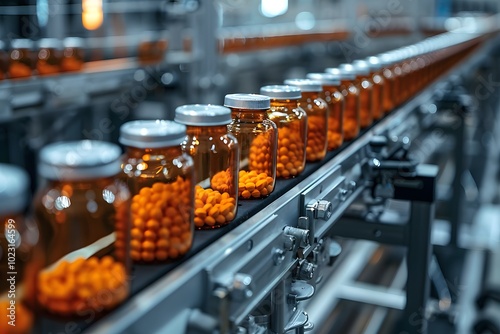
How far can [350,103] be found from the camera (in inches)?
49.3

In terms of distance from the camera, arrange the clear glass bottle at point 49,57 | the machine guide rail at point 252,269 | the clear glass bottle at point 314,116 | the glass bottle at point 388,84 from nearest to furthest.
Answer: the machine guide rail at point 252,269 < the clear glass bottle at point 314,116 < the glass bottle at point 388,84 < the clear glass bottle at point 49,57

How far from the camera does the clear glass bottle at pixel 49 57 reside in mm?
2266

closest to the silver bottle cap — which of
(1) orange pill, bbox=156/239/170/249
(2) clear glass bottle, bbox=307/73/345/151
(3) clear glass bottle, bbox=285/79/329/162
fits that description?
(1) orange pill, bbox=156/239/170/249

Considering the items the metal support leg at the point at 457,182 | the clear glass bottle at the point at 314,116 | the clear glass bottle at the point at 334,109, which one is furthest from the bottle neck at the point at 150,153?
the metal support leg at the point at 457,182

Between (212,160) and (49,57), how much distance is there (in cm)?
178

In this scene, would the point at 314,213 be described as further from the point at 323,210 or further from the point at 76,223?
the point at 76,223

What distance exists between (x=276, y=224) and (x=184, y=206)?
19 cm

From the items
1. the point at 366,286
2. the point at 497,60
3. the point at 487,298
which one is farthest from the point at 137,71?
the point at 497,60

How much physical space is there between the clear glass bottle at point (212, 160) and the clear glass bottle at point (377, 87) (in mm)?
755

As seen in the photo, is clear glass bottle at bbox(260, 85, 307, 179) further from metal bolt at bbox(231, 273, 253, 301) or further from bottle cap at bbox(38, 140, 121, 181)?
bottle cap at bbox(38, 140, 121, 181)

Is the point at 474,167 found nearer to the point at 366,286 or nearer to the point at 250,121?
the point at 366,286

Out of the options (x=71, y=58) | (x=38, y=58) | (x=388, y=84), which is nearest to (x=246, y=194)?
(x=388, y=84)

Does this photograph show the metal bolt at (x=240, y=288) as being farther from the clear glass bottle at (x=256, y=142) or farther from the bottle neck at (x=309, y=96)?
the bottle neck at (x=309, y=96)

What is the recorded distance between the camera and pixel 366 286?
6.49 feet
